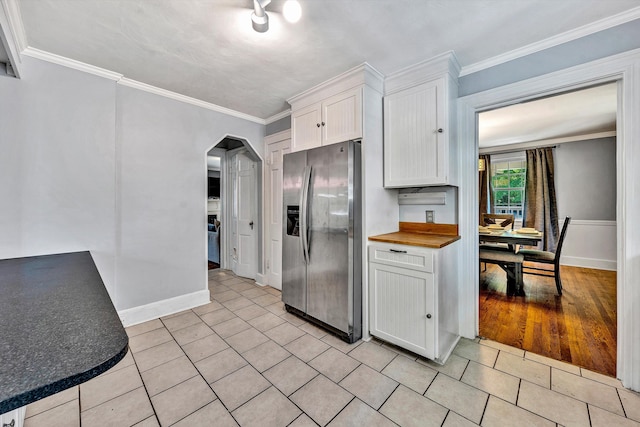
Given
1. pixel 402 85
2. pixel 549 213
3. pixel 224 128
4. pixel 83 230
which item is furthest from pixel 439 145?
pixel 549 213

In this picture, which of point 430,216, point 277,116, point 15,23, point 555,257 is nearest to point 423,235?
point 430,216

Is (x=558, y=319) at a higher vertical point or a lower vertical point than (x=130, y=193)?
lower

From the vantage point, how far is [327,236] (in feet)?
7.66

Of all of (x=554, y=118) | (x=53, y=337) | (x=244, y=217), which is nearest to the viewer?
(x=53, y=337)

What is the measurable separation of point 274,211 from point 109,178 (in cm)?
178

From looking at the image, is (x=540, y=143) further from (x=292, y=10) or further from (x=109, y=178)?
(x=109, y=178)

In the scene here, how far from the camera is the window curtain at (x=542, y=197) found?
5.00 metres

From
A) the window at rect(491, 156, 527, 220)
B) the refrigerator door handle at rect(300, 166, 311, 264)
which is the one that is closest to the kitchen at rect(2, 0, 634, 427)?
the refrigerator door handle at rect(300, 166, 311, 264)

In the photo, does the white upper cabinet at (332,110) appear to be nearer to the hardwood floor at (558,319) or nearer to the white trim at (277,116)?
the white trim at (277,116)

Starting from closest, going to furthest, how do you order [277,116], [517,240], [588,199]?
[517,240] < [277,116] < [588,199]

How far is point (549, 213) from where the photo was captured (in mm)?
5023

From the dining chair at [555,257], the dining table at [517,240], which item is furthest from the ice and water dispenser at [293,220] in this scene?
the dining chair at [555,257]

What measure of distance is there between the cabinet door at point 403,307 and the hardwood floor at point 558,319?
84 centimetres

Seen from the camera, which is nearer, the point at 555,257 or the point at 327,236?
the point at 327,236
